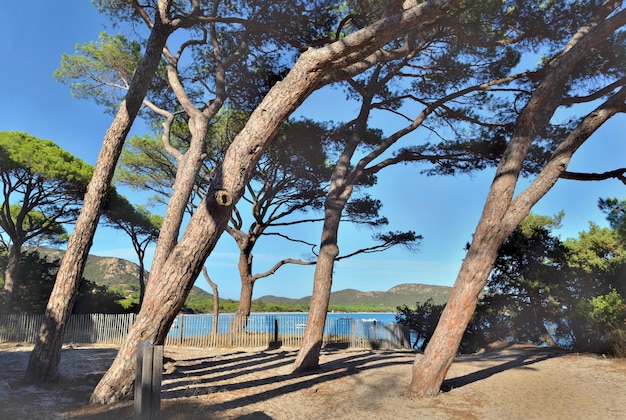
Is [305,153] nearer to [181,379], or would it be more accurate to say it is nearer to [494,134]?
[494,134]

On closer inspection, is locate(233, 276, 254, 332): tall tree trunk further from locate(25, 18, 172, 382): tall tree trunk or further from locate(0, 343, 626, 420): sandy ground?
locate(25, 18, 172, 382): tall tree trunk

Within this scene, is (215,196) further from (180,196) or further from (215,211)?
(180,196)

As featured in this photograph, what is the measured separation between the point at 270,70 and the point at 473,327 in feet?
29.9

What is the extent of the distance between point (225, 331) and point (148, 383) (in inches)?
468

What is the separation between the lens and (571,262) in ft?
33.9

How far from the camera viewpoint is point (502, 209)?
572 cm

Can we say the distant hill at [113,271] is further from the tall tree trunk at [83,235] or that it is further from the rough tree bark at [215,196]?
the rough tree bark at [215,196]

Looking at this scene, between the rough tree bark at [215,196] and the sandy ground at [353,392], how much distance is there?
0.58 metres

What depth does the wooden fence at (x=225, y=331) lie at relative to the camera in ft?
45.0

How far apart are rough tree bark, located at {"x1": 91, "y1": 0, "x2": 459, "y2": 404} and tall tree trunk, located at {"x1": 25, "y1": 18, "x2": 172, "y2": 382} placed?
1.99 metres

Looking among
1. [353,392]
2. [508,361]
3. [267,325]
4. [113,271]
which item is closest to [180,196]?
[353,392]

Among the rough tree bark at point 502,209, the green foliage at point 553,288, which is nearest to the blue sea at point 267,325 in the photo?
the green foliage at point 553,288

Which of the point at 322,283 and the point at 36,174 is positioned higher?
the point at 36,174

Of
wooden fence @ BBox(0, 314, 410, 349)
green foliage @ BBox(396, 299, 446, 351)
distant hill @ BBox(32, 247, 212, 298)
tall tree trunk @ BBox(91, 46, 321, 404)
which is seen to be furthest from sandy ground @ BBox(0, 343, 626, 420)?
distant hill @ BBox(32, 247, 212, 298)
